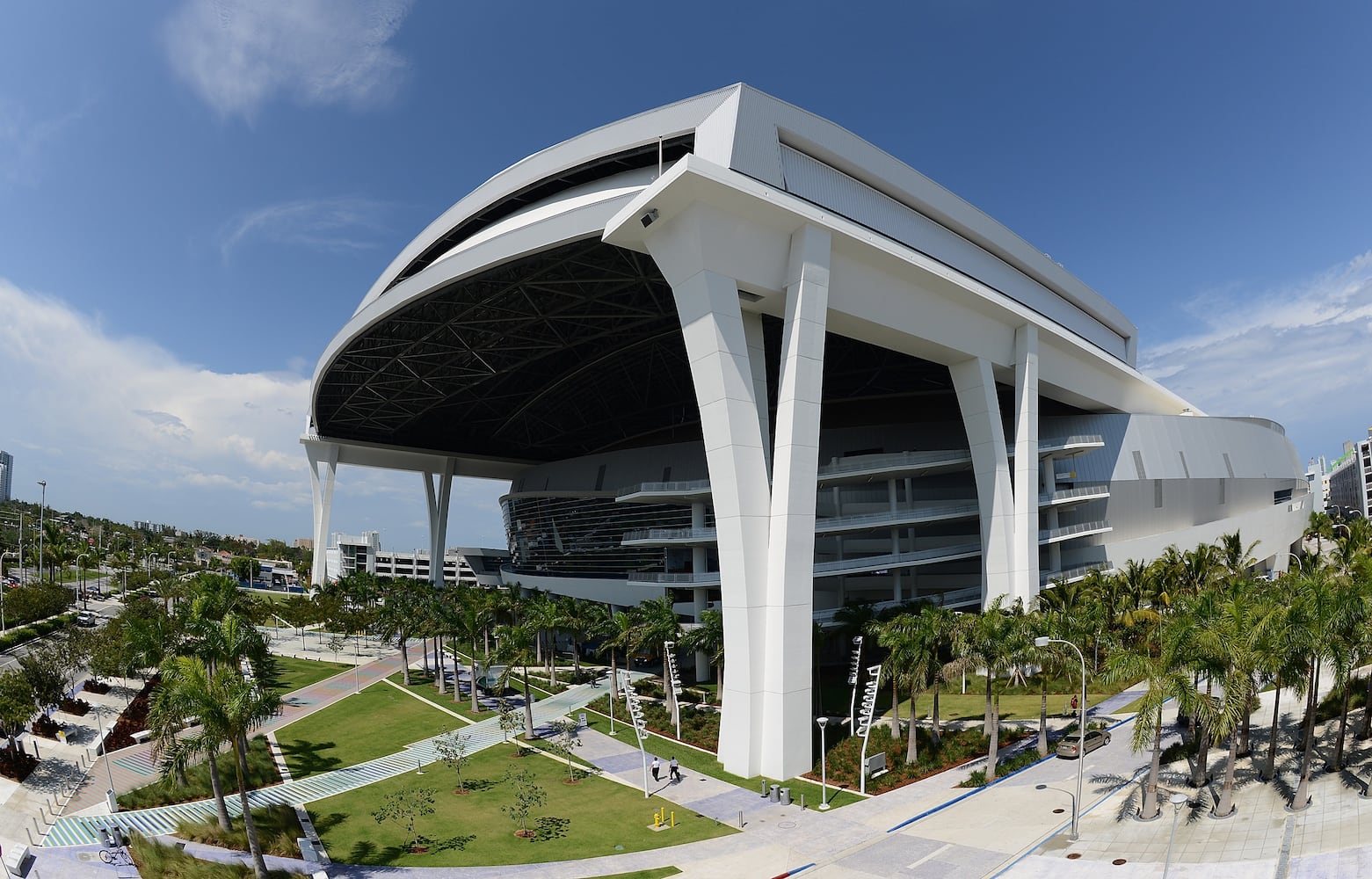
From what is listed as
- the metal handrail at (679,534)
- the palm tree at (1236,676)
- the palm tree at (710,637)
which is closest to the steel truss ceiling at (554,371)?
the metal handrail at (679,534)

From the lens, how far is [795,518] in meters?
30.8

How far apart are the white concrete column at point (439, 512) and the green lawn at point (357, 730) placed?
46126mm

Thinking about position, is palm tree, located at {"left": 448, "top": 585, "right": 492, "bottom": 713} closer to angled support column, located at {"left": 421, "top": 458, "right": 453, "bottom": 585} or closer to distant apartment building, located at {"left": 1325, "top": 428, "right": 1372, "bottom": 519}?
angled support column, located at {"left": 421, "top": 458, "right": 453, "bottom": 585}

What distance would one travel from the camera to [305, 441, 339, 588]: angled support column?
84750 millimetres

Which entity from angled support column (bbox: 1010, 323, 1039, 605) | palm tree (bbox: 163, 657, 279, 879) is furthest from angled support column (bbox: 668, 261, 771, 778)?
angled support column (bbox: 1010, 323, 1039, 605)

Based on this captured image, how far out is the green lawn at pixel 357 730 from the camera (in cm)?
3588

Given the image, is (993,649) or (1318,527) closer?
(993,649)

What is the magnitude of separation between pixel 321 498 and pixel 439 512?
13729mm

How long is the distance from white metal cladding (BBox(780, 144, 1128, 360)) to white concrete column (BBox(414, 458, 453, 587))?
65.7m

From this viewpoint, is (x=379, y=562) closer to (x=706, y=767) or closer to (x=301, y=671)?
(x=301, y=671)

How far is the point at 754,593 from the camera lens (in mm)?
30484

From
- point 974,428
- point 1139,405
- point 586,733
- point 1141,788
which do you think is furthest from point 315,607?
point 1139,405

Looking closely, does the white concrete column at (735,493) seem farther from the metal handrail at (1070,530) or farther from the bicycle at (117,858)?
the metal handrail at (1070,530)

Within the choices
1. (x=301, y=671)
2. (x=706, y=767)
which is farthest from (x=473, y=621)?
(x=301, y=671)
